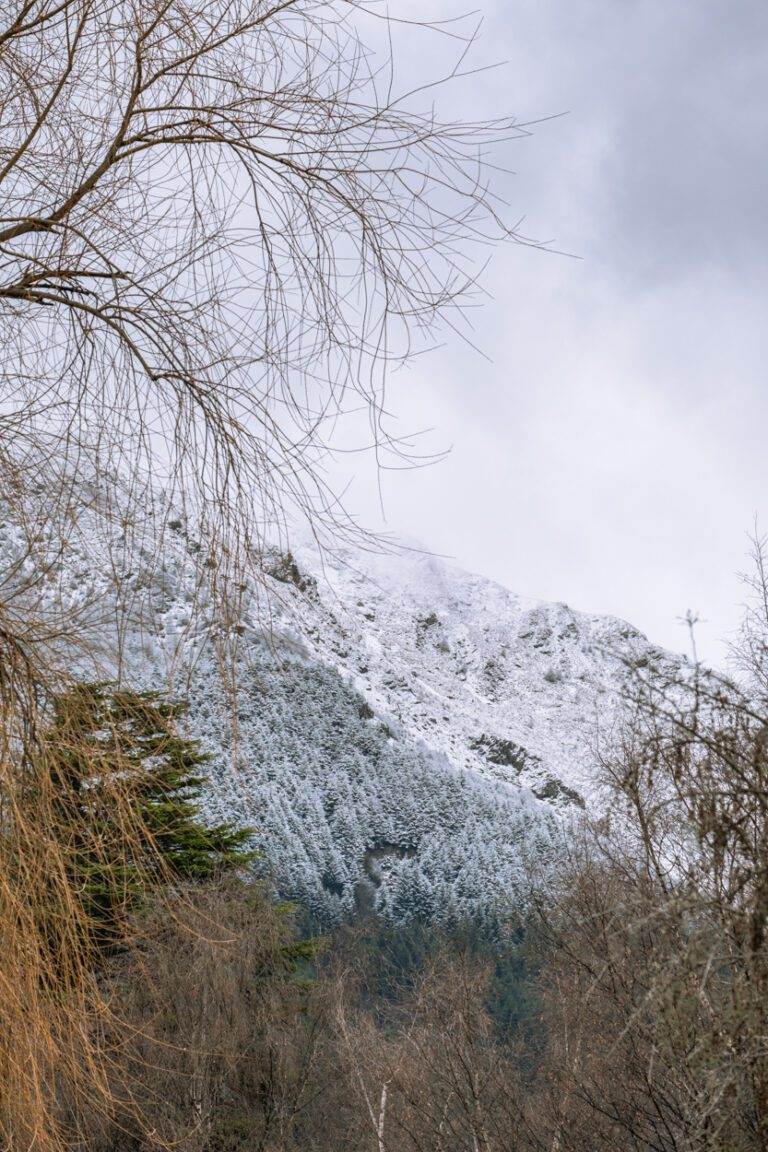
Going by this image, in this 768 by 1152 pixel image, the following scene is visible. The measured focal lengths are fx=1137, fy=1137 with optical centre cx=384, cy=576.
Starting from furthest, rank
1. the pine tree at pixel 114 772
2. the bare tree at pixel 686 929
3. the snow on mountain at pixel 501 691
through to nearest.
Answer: the snow on mountain at pixel 501 691
the bare tree at pixel 686 929
the pine tree at pixel 114 772

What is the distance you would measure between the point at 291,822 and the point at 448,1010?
1478 inches

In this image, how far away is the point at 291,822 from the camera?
170 ft

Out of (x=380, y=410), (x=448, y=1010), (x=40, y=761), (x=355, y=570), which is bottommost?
(x=448, y=1010)

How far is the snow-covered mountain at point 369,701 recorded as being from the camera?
1879mm

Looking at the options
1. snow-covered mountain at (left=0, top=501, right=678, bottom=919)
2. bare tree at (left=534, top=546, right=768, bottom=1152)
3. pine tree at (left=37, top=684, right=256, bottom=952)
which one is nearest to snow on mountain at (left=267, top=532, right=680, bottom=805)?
snow-covered mountain at (left=0, top=501, right=678, bottom=919)

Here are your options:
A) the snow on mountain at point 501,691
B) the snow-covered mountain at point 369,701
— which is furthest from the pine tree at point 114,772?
the snow on mountain at point 501,691

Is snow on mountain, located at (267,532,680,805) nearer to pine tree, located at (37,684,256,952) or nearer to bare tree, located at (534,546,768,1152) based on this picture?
bare tree, located at (534,546,768,1152)

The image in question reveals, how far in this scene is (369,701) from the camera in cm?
7475

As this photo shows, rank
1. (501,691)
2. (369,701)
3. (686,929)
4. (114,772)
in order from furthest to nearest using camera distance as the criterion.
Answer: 1. (501,691)
2. (369,701)
3. (686,929)
4. (114,772)

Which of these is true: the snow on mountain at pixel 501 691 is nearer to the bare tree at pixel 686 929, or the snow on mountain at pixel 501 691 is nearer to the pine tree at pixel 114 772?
the bare tree at pixel 686 929

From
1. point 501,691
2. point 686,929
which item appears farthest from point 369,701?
point 686,929

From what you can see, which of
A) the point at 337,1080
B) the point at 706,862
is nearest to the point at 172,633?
the point at 706,862

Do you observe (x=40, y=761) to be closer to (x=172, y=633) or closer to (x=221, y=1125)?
(x=172, y=633)

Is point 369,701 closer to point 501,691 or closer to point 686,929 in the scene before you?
point 501,691
